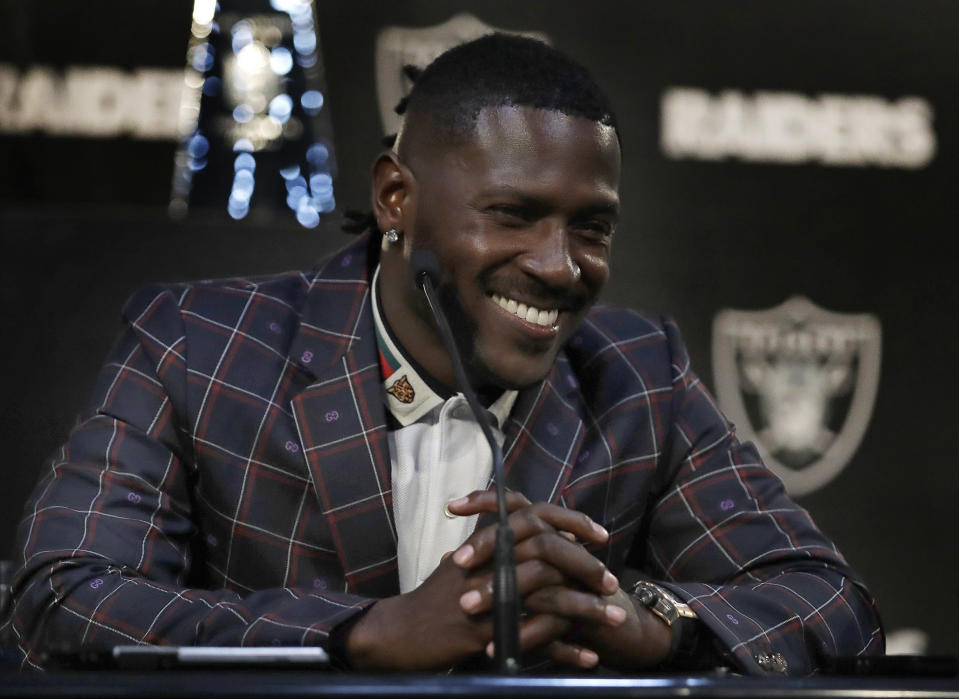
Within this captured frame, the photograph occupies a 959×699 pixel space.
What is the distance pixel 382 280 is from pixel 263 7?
40.8 inches

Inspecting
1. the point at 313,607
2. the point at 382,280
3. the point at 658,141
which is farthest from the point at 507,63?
the point at 658,141

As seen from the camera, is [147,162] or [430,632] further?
[147,162]

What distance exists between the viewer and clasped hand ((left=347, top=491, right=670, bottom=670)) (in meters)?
1.16

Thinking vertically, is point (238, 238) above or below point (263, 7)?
below

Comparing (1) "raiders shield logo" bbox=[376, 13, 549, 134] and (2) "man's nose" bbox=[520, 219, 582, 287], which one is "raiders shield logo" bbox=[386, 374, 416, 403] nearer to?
(2) "man's nose" bbox=[520, 219, 582, 287]

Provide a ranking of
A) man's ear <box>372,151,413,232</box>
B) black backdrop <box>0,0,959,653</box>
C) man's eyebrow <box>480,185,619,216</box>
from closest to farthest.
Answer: man's eyebrow <box>480,185,619,216</box> → man's ear <box>372,151,413,232</box> → black backdrop <box>0,0,959,653</box>

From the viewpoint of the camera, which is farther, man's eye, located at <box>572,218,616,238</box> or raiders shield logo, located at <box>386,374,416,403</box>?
raiders shield logo, located at <box>386,374,416,403</box>

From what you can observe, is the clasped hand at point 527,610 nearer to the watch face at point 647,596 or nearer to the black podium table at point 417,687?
the watch face at point 647,596

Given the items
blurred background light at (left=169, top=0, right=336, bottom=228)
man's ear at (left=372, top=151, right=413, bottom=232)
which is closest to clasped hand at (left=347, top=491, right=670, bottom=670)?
man's ear at (left=372, top=151, right=413, bottom=232)

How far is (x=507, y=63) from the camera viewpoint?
1.59 metres

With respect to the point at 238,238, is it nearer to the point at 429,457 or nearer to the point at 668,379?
the point at 429,457

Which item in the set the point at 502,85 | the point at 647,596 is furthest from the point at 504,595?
the point at 502,85

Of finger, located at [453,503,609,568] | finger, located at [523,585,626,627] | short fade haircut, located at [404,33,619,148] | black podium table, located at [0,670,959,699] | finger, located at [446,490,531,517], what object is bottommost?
finger, located at [523,585,626,627]

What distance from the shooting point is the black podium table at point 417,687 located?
78 centimetres
